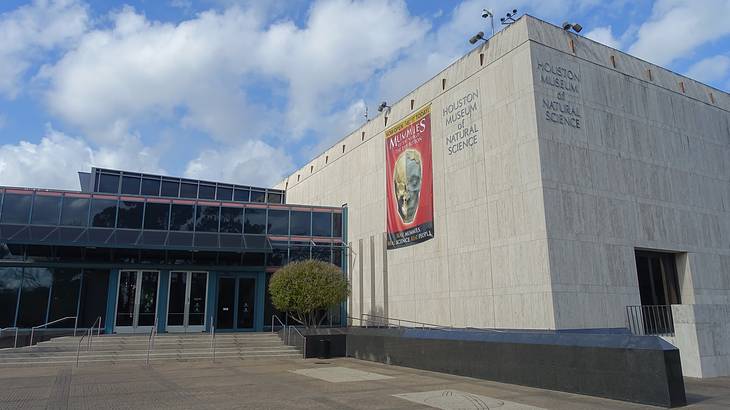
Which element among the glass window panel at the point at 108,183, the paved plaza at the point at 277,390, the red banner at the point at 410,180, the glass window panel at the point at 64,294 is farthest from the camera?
the glass window panel at the point at 108,183

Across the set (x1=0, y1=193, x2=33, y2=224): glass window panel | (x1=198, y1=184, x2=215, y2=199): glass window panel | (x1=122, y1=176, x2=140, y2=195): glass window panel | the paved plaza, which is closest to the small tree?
the paved plaza

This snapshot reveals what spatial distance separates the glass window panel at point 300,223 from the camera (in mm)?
27688

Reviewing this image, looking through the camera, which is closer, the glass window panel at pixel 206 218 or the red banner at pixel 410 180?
the red banner at pixel 410 180

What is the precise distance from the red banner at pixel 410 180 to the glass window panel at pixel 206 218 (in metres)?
8.99

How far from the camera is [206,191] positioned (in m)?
37.7

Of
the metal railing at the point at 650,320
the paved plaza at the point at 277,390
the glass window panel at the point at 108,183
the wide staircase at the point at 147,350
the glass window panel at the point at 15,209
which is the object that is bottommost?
the paved plaza at the point at 277,390

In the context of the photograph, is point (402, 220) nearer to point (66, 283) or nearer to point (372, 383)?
point (372, 383)

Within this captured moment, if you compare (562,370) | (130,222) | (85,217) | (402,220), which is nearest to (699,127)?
(402,220)

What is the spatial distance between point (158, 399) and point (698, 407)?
10.3 m

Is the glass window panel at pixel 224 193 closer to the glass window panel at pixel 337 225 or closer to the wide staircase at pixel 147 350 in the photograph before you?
the glass window panel at pixel 337 225

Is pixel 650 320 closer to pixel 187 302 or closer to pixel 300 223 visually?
pixel 300 223

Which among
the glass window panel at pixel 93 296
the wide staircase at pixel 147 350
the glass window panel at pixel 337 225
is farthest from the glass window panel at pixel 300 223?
the glass window panel at pixel 93 296

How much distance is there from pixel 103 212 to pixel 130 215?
1.18 m

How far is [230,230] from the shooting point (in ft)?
86.1
